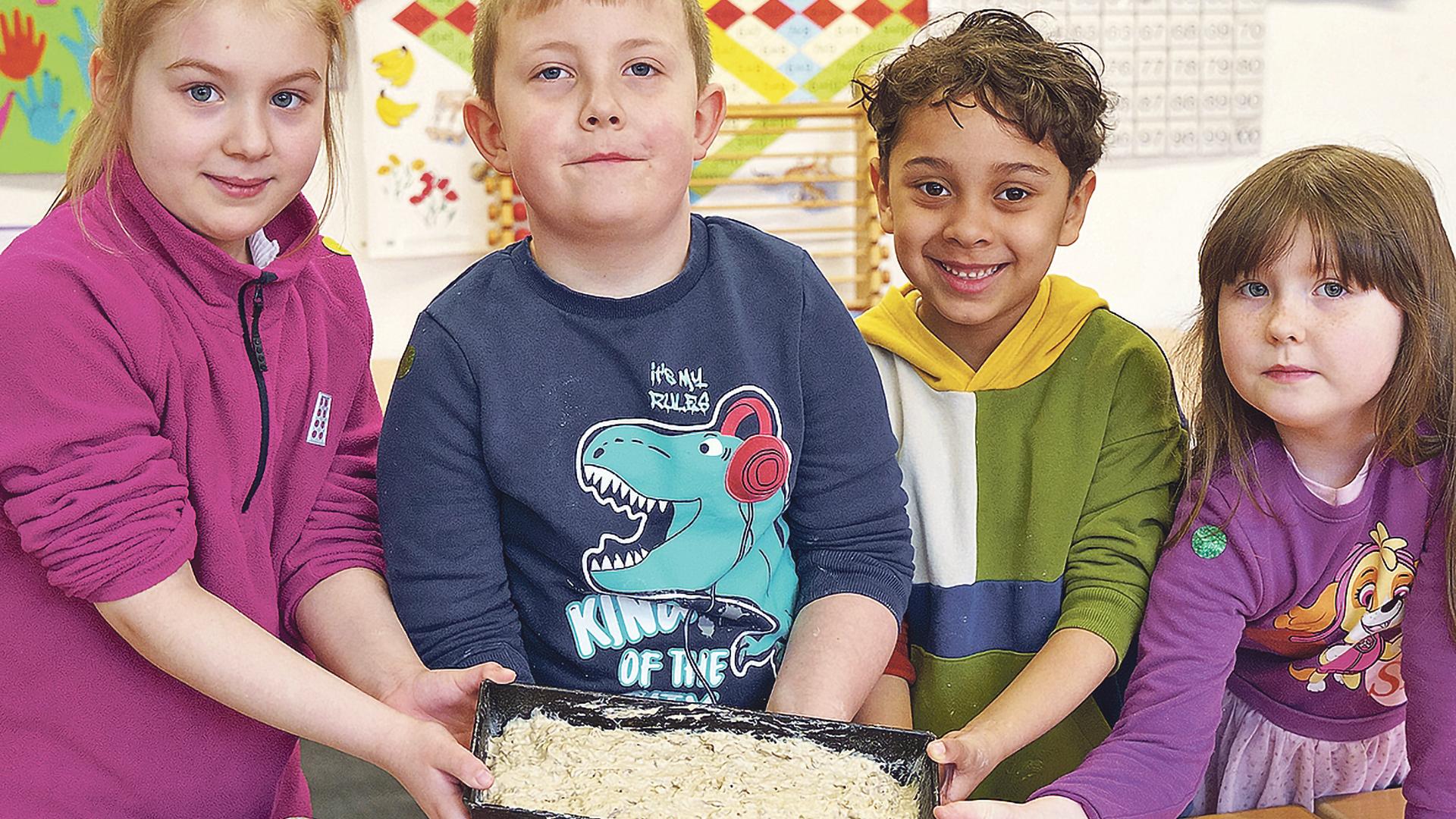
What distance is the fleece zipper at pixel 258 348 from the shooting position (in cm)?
101

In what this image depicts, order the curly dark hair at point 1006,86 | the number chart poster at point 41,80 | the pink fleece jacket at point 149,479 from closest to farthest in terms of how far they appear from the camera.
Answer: the pink fleece jacket at point 149,479, the curly dark hair at point 1006,86, the number chart poster at point 41,80

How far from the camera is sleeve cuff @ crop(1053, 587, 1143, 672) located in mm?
1162

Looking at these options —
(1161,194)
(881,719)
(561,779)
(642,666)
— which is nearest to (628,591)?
(642,666)

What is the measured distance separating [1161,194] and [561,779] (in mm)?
3077

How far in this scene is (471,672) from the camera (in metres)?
0.97

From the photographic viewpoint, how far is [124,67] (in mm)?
951

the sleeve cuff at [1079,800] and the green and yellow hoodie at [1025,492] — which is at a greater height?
the green and yellow hoodie at [1025,492]

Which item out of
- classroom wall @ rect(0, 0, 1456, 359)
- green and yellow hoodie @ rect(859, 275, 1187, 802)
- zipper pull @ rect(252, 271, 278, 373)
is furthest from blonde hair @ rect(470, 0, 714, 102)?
classroom wall @ rect(0, 0, 1456, 359)

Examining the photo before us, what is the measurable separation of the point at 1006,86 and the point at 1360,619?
0.60 metres

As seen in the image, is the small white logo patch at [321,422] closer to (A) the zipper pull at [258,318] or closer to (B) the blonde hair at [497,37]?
(A) the zipper pull at [258,318]

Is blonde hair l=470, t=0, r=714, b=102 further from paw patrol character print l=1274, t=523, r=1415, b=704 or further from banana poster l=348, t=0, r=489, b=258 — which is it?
banana poster l=348, t=0, r=489, b=258

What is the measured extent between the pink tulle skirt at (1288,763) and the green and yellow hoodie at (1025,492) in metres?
0.14

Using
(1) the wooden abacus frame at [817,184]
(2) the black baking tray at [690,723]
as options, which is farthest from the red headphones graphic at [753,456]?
(1) the wooden abacus frame at [817,184]

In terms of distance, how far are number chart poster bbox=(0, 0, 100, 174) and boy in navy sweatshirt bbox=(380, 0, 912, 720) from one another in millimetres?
2196
